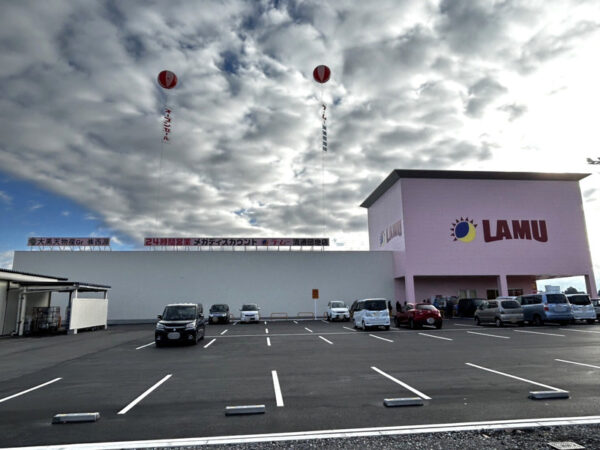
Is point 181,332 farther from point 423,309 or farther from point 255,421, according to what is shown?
point 423,309

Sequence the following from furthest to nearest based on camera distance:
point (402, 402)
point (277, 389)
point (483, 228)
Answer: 1. point (483, 228)
2. point (277, 389)
3. point (402, 402)

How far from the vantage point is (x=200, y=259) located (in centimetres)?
3531

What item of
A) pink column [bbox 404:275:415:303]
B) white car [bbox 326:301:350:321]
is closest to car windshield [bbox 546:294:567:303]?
pink column [bbox 404:275:415:303]

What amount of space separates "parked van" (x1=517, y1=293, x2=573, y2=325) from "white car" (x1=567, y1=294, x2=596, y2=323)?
1.20 meters

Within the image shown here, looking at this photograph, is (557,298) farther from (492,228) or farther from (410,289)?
(492,228)

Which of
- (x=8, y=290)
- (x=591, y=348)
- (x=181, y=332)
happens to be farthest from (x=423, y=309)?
(x=8, y=290)

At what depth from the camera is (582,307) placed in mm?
22641

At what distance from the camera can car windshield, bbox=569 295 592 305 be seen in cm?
2283

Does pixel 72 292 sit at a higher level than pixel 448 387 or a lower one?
higher

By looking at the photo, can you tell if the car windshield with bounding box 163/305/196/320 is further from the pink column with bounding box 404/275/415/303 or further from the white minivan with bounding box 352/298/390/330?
the pink column with bounding box 404/275/415/303

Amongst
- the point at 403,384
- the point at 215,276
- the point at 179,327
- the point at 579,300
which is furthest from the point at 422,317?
the point at 215,276

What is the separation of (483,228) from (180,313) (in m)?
28.7

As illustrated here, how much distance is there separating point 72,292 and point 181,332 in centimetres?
1384

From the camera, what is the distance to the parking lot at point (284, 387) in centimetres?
565
